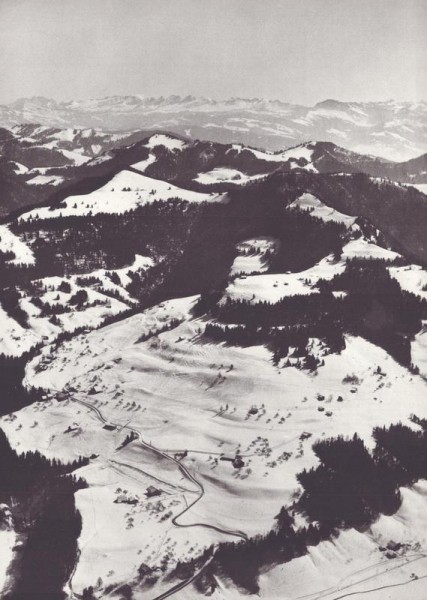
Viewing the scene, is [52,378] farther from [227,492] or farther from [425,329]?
[425,329]

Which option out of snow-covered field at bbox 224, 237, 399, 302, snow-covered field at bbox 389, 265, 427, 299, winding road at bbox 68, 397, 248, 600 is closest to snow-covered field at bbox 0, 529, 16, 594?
winding road at bbox 68, 397, 248, 600

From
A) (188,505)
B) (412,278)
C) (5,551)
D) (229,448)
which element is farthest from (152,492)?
(412,278)

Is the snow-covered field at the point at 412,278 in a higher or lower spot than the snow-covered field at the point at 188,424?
higher

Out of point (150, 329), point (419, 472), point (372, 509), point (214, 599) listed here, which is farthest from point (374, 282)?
point (214, 599)

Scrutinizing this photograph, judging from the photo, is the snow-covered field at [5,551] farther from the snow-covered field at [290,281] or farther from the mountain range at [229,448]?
the snow-covered field at [290,281]

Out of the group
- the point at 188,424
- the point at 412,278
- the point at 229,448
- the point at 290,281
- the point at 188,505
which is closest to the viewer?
the point at 188,505

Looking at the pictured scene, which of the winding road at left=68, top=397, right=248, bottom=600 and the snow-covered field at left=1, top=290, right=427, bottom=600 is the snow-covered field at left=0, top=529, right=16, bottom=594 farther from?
the snow-covered field at left=1, top=290, right=427, bottom=600

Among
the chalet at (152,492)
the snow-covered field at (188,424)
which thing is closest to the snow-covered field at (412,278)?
the snow-covered field at (188,424)

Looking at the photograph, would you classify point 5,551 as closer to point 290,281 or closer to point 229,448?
point 229,448
